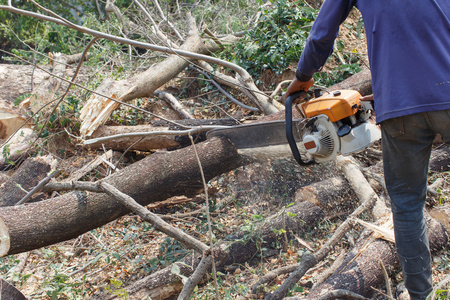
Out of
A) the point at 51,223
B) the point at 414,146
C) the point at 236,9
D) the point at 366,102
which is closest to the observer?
the point at 414,146

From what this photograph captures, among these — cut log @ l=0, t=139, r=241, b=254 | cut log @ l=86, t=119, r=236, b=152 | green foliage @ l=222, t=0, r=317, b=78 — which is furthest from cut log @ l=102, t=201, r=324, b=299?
green foliage @ l=222, t=0, r=317, b=78

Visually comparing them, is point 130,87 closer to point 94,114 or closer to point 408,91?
point 94,114

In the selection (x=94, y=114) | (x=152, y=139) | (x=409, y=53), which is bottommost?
(x=152, y=139)

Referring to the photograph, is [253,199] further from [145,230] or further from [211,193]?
[145,230]

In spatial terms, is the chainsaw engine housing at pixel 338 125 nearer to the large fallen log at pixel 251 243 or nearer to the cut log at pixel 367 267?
the large fallen log at pixel 251 243

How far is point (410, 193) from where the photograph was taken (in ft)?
6.63

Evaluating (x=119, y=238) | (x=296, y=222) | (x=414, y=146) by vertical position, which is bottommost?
(x=119, y=238)

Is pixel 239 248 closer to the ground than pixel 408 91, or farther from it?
closer to the ground

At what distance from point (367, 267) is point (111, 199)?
73.6 inches

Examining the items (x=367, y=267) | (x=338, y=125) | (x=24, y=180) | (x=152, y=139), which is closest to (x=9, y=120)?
(x=24, y=180)

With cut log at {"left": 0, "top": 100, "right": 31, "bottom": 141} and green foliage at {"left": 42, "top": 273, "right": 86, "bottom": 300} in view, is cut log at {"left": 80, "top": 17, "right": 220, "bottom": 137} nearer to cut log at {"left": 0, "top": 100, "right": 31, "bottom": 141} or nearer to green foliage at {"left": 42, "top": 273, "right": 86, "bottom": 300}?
cut log at {"left": 0, "top": 100, "right": 31, "bottom": 141}

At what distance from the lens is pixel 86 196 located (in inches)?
116

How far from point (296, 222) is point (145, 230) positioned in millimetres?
1359

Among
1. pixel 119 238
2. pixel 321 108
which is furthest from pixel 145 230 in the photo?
pixel 321 108
